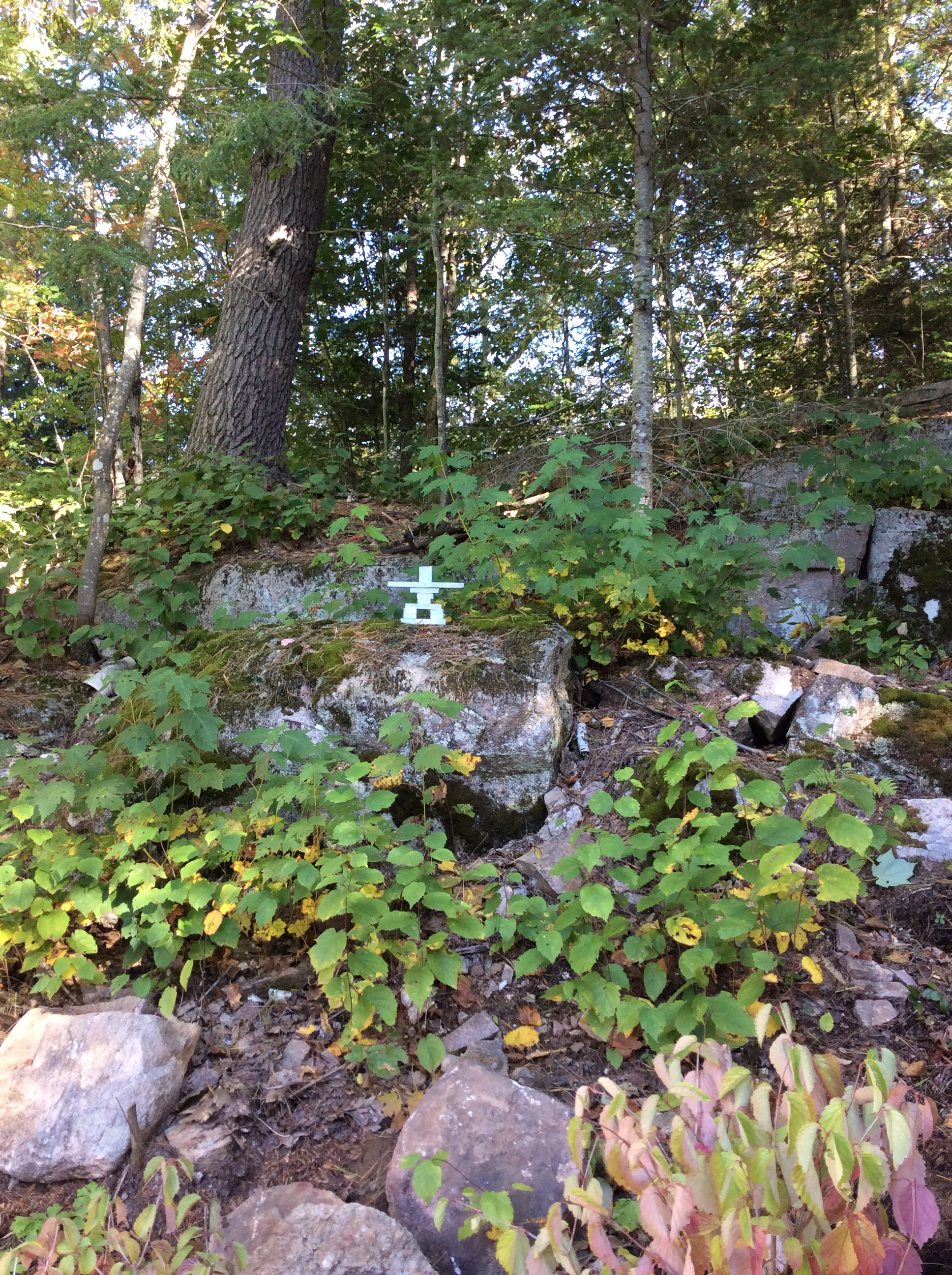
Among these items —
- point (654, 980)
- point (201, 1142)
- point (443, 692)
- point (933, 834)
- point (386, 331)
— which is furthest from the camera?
point (386, 331)

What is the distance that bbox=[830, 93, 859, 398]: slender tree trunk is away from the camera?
8.74m

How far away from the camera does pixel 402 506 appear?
698 centimetres

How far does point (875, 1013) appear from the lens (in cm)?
246

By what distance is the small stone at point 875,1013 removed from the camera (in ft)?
8.00

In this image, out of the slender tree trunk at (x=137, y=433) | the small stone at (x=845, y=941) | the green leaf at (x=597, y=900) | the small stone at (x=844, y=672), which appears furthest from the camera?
the slender tree trunk at (x=137, y=433)

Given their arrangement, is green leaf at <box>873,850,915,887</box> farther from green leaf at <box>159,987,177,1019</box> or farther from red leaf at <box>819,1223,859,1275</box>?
green leaf at <box>159,987,177,1019</box>

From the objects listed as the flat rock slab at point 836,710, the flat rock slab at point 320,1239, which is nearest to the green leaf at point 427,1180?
the flat rock slab at point 320,1239

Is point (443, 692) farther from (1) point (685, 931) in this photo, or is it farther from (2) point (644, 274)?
(2) point (644, 274)

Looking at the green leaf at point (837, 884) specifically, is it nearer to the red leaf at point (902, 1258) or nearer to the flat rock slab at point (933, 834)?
the red leaf at point (902, 1258)

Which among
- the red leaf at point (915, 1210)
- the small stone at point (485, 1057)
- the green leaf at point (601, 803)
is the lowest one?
the small stone at point (485, 1057)

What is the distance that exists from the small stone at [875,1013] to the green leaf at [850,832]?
0.71 metres

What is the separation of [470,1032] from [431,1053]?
0.27 m

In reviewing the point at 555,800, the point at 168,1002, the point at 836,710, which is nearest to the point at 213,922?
the point at 168,1002

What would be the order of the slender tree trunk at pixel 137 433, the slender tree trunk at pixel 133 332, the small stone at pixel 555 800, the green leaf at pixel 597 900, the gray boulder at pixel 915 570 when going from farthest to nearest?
the slender tree trunk at pixel 137 433 → the gray boulder at pixel 915 570 → the slender tree trunk at pixel 133 332 → the small stone at pixel 555 800 → the green leaf at pixel 597 900
